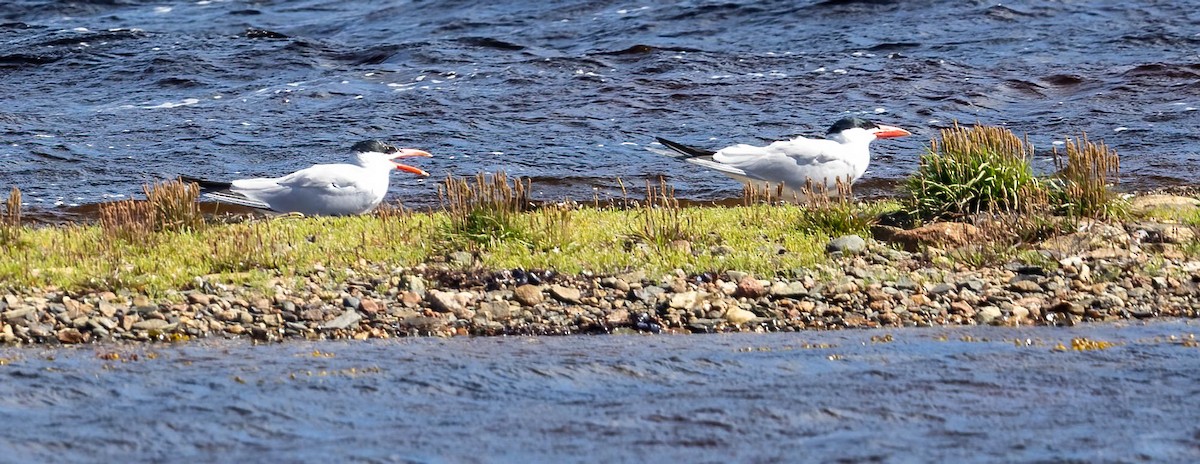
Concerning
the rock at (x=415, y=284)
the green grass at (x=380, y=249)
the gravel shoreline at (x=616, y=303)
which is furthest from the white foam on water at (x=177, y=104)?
the rock at (x=415, y=284)

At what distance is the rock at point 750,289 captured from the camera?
9.16 meters

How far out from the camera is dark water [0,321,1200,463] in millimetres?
5754

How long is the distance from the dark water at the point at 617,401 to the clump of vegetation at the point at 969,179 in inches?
107

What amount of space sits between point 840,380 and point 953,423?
2.86ft

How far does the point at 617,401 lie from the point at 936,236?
4.55 metres

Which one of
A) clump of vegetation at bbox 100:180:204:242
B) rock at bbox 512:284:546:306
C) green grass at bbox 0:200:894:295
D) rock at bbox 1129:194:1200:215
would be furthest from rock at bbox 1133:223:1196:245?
clump of vegetation at bbox 100:180:204:242

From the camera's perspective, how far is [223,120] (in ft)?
68.8

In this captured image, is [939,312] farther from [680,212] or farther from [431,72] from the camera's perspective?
[431,72]

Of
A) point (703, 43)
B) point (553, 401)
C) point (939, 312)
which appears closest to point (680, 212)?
point (939, 312)

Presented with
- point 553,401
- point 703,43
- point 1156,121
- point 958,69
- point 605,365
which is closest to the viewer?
point 553,401

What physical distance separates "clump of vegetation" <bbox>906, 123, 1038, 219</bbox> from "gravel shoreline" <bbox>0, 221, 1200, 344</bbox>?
3.39 ft

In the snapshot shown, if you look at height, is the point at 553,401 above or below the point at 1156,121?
above

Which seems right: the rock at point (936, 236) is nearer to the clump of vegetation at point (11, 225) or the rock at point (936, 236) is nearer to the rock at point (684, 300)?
the rock at point (684, 300)

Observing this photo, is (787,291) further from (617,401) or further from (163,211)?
(163,211)
